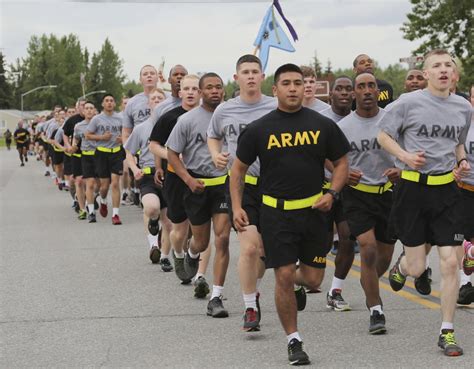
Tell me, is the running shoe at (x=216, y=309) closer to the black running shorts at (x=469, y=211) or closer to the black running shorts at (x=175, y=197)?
the black running shorts at (x=175, y=197)

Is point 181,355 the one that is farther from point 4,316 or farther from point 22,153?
point 22,153

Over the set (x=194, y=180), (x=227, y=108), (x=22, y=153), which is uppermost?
(x=227, y=108)

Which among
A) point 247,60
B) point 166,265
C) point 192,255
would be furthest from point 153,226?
point 247,60

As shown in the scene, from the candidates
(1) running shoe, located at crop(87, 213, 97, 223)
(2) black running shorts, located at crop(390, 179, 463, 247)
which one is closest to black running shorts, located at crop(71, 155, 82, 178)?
(1) running shoe, located at crop(87, 213, 97, 223)

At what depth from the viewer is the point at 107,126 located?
17.4 metres

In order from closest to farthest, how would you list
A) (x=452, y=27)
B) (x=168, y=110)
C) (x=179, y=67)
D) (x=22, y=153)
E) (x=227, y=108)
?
1. (x=227, y=108)
2. (x=168, y=110)
3. (x=179, y=67)
4. (x=22, y=153)
5. (x=452, y=27)

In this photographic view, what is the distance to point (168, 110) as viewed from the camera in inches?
428

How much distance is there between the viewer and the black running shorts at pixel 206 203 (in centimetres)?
946

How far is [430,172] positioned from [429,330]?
48.7 inches

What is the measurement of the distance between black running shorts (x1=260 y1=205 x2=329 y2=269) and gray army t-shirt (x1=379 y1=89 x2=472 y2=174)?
2.86 ft

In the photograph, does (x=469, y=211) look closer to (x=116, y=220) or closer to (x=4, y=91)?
(x=116, y=220)

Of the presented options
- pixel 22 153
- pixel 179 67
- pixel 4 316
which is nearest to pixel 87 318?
pixel 4 316

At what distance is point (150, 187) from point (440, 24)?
47.3m

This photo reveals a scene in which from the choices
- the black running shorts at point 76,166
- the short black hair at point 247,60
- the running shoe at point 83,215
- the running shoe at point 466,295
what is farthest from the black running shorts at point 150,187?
the black running shorts at point 76,166
